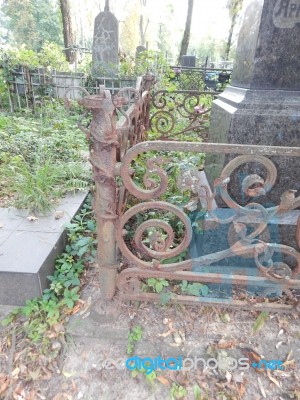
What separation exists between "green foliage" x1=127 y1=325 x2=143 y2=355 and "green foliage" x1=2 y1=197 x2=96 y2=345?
0.38m

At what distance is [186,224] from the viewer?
4.67ft

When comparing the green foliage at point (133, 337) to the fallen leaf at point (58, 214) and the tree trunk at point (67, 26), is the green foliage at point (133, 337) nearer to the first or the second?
the fallen leaf at point (58, 214)

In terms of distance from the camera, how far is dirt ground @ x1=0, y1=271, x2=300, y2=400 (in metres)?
1.35

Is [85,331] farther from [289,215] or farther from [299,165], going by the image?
[299,165]

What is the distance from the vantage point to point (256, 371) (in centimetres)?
145

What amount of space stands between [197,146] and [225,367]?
3.62 ft

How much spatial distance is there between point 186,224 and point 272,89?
1031mm

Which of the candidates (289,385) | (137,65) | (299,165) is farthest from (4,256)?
(137,65)

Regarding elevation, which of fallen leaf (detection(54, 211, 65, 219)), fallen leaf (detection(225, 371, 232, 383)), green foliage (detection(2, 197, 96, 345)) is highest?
fallen leaf (detection(54, 211, 65, 219))

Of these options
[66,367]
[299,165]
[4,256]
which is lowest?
[66,367]

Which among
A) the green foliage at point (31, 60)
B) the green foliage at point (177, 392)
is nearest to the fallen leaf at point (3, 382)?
the green foliage at point (177, 392)

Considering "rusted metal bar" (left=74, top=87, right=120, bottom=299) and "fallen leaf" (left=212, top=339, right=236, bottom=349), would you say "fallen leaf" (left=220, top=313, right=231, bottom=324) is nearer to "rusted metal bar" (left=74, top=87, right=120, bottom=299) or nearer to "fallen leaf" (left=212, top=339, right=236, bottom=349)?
"fallen leaf" (left=212, top=339, right=236, bottom=349)

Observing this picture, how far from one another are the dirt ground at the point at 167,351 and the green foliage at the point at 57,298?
0.31 ft

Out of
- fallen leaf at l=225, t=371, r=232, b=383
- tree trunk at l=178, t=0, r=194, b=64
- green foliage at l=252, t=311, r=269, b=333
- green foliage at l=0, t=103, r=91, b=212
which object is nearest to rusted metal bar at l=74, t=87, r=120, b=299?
fallen leaf at l=225, t=371, r=232, b=383
